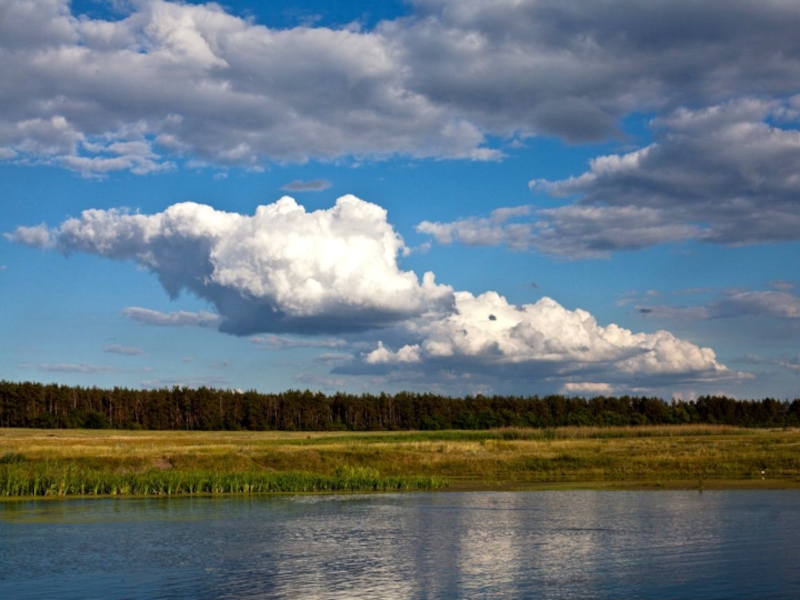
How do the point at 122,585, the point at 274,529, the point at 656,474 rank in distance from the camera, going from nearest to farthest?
1. the point at 122,585
2. the point at 274,529
3. the point at 656,474

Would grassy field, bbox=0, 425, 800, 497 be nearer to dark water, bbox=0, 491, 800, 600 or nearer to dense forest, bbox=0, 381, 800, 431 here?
dark water, bbox=0, 491, 800, 600

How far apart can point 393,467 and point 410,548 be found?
38.9 meters

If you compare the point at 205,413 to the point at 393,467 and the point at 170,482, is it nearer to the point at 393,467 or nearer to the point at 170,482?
the point at 393,467

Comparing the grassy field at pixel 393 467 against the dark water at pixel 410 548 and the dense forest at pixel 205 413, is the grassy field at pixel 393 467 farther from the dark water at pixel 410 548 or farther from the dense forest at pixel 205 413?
the dense forest at pixel 205 413

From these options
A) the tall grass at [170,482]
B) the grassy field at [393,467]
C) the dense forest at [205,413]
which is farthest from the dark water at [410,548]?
the dense forest at [205,413]

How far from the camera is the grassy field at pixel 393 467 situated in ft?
189

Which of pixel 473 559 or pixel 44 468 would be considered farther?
pixel 44 468

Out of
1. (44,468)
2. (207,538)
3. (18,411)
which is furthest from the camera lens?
(18,411)

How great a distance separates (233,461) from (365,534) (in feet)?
111

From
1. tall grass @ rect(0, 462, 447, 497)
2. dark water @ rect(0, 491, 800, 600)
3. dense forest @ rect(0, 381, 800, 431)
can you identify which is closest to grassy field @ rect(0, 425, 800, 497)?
tall grass @ rect(0, 462, 447, 497)

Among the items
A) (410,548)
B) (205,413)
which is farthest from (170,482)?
(205,413)

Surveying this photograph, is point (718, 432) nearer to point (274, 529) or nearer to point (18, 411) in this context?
point (274, 529)

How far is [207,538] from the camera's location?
123ft

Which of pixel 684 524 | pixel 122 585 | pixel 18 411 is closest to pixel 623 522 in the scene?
pixel 684 524
